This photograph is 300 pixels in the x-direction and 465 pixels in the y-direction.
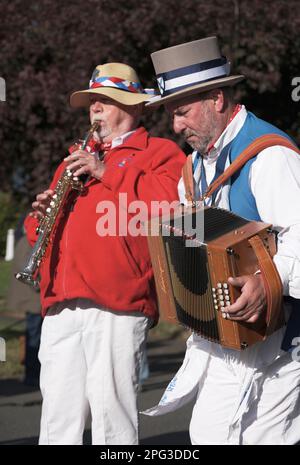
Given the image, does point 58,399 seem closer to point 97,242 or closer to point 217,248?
point 97,242

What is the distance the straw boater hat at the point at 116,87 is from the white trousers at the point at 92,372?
106cm

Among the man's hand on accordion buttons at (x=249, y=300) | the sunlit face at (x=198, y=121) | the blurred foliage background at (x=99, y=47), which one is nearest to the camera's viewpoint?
the man's hand on accordion buttons at (x=249, y=300)

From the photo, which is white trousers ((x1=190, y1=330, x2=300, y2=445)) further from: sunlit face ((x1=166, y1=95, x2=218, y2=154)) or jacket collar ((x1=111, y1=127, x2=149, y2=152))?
jacket collar ((x1=111, y1=127, x2=149, y2=152))

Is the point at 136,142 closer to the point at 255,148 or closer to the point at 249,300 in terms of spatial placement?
the point at 255,148

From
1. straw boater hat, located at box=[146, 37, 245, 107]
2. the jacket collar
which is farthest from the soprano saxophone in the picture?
straw boater hat, located at box=[146, 37, 245, 107]

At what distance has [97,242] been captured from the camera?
585cm

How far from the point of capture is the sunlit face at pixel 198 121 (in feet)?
16.5

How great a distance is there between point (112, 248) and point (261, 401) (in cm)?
132

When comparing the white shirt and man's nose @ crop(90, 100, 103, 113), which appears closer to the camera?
the white shirt

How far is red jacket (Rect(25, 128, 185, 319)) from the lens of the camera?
5.79m

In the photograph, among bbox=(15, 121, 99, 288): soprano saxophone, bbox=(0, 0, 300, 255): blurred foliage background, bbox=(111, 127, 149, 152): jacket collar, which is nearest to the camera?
bbox=(15, 121, 99, 288): soprano saxophone

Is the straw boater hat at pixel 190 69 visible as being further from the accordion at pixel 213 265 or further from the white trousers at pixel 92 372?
the white trousers at pixel 92 372

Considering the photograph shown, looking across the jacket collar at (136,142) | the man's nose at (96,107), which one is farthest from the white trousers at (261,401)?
the man's nose at (96,107)

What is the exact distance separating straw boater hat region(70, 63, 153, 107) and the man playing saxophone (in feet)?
0.92
